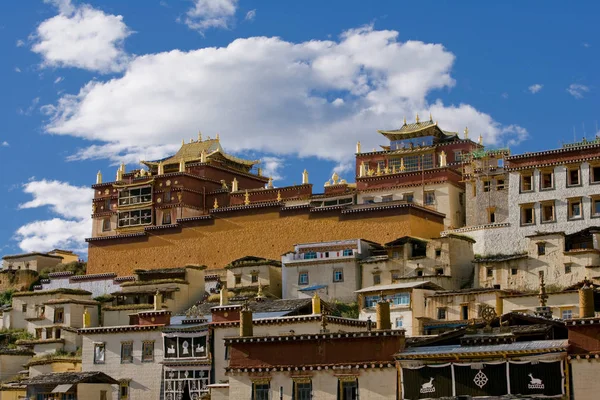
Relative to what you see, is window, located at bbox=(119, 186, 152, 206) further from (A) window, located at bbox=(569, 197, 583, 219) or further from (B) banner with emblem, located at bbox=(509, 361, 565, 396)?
(B) banner with emblem, located at bbox=(509, 361, 565, 396)

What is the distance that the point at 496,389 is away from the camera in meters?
38.0

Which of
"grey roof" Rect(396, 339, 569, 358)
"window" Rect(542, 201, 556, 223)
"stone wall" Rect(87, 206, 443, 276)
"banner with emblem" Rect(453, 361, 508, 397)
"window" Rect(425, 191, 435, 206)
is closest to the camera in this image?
"grey roof" Rect(396, 339, 569, 358)

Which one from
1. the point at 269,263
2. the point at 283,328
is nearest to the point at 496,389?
the point at 283,328

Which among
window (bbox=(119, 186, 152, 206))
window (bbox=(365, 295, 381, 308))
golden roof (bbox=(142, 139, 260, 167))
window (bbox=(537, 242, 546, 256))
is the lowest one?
window (bbox=(365, 295, 381, 308))

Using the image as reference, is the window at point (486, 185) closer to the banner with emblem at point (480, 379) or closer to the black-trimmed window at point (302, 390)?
the black-trimmed window at point (302, 390)

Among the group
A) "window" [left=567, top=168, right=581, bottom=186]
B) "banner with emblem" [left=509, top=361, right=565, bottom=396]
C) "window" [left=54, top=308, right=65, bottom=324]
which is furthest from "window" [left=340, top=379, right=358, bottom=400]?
"window" [left=54, top=308, right=65, bottom=324]

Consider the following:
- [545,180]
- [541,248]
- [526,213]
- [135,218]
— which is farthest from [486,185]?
[135,218]

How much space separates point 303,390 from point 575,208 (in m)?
28.2

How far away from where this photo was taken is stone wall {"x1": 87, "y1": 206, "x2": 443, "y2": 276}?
2776 inches

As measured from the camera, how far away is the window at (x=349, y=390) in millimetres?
40419

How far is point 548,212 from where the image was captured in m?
64.7

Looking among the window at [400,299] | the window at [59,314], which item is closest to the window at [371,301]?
the window at [400,299]

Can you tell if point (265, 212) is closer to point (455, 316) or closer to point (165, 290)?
point (165, 290)

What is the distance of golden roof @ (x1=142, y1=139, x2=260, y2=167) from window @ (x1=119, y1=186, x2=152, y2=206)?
592cm
